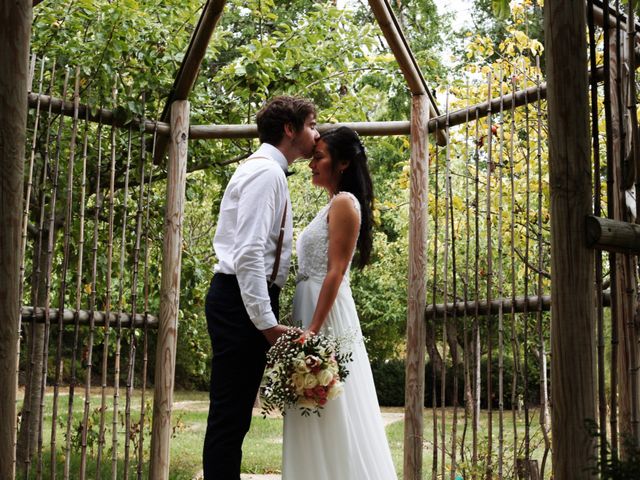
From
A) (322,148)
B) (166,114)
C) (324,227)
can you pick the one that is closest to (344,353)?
(324,227)

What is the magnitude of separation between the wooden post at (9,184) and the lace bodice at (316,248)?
125 cm

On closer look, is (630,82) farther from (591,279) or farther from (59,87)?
(59,87)

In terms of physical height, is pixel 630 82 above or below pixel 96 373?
above

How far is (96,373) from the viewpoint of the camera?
46.1 ft

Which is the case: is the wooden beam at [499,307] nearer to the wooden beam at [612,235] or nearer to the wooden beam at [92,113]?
the wooden beam at [612,235]

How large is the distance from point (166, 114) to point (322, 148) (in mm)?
1296

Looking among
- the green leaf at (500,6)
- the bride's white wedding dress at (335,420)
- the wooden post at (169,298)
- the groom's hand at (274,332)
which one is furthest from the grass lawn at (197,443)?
the green leaf at (500,6)

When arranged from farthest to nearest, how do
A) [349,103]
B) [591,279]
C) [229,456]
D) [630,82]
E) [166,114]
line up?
[349,103]
[166,114]
[229,456]
[630,82]
[591,279]

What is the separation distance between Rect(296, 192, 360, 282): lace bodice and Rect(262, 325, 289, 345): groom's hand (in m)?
0.39

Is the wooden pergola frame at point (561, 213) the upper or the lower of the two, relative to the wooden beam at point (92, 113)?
lower

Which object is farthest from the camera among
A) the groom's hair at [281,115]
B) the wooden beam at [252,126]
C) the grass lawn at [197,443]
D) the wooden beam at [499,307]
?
the grass lawn at [197,443]

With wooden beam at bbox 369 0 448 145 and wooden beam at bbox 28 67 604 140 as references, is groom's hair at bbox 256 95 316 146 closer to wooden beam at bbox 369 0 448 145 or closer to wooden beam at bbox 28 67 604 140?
wooden beam at bbox 28 67 604 140

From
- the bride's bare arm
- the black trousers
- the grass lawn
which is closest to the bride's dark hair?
the bride's bare arm

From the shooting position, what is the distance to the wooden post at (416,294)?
151 inches
